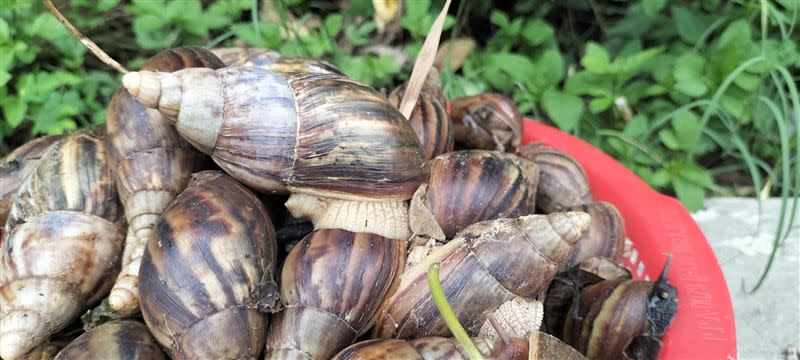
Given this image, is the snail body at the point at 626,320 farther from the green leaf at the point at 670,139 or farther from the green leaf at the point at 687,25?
the green leaf at the point at 687,25

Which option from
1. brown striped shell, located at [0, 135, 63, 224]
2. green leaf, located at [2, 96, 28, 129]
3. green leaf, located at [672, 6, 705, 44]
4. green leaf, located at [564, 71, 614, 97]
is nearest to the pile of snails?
brown striped shell, located at [0, 135, 63, 224]

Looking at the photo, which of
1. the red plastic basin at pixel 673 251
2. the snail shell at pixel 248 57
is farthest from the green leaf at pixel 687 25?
the snail shell at pixel 248 57

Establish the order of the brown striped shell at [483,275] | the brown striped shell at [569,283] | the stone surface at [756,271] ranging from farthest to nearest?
1. the stone surface at [756,271]
2. the brown striped shell at [569,283]
3. the brown striped shell at [483,275]

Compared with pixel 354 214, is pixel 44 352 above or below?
below

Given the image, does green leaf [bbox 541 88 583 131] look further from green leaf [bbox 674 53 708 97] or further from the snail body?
the snail body

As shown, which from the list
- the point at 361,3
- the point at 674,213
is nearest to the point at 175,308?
the point at 674,213

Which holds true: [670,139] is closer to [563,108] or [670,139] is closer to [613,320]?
[563,108]

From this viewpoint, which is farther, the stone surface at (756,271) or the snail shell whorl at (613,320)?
the stone surface at (756,271)

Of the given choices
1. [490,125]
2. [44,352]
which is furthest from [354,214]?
[44,352]
